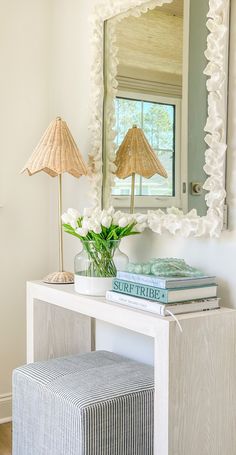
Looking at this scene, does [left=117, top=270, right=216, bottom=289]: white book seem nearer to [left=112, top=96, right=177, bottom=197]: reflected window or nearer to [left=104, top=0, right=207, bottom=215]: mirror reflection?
[left=104, top=0, right=207, bottom=215]: mirror reflection

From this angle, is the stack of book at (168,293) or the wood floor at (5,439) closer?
the stack of book at (168,293)

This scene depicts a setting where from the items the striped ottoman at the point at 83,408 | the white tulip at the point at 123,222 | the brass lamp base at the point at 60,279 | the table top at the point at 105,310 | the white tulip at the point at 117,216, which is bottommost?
the striped ottoman at the point at 83,408

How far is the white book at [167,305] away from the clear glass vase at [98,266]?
6.6 inches

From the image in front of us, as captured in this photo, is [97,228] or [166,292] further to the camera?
[97,228]

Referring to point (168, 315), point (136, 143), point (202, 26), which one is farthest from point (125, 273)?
point (202, 26)

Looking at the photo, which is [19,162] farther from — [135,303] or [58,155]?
[135,303]

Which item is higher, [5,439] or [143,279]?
[143,279]

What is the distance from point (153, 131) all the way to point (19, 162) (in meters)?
0.86

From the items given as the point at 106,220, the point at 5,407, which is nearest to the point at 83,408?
A: the point at 106,220

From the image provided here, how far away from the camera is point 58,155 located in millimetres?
2152

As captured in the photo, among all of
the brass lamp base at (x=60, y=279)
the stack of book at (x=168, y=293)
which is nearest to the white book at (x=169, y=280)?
the stack of book at (x=168, y=293)

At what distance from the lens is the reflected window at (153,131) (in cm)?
193

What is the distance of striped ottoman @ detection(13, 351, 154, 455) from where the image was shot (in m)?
1.62

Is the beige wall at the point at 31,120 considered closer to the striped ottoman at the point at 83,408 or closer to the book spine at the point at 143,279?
the striped ottoman at the point at 83,408
